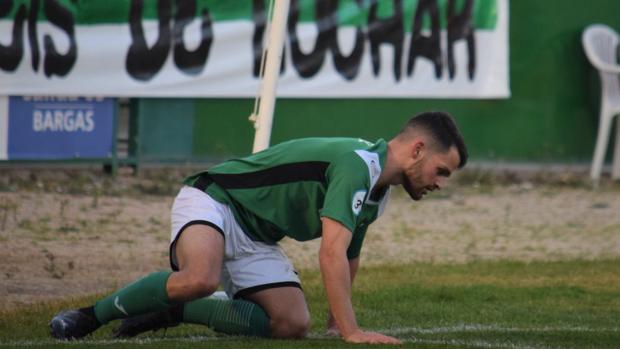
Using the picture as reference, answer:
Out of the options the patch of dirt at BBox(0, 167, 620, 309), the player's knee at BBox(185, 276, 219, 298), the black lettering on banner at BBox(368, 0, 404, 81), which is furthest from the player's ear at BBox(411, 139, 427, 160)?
the black lettering on banner at BBox(368, 0, 404, 81)

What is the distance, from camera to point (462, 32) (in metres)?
15.1

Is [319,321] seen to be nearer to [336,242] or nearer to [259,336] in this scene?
[259,336]

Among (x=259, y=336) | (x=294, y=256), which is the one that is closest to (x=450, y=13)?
(x=294, y=256)

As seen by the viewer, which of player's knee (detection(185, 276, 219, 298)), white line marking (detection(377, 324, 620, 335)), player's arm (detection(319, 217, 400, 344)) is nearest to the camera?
player's arm (detection(319, 217, 400, 344))

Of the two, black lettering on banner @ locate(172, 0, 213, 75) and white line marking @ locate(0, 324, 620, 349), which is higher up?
black lettering on banner @ locate(172, 0, 213, 75)

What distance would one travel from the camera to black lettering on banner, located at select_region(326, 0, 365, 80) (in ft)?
47.0

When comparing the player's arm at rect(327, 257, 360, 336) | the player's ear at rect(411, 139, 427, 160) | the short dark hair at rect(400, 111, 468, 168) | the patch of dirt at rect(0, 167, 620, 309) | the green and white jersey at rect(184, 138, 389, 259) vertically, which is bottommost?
the patch of dirt at rect(0, 167, 620, 309)

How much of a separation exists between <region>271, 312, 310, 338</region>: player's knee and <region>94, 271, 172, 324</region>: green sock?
20.5 inches

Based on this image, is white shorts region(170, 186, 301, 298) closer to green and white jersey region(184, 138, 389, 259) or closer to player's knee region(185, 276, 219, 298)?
green and white jersey region(184, 138, 389, 259)

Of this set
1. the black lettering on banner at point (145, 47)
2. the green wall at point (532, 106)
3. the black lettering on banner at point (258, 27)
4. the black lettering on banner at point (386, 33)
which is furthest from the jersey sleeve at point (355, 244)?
the black lettering on banner at point (386, 33)

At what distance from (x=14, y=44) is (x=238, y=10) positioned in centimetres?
228

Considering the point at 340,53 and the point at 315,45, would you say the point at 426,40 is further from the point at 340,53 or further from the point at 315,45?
the point at 315,45

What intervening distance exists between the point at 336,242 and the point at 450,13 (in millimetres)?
9116

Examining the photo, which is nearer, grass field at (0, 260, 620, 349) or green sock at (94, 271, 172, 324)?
green sock at (94, 271, 172, 324)
